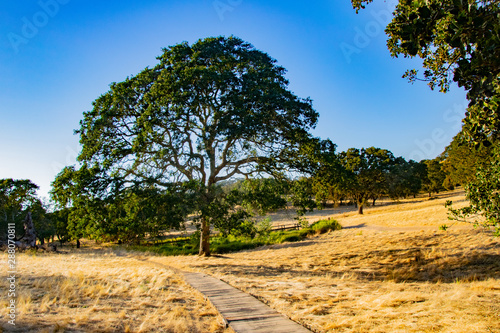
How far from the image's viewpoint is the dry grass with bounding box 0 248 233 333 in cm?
543

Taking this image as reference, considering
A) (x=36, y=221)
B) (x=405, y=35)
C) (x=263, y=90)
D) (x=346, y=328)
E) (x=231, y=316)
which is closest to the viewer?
(x=405, y=35)

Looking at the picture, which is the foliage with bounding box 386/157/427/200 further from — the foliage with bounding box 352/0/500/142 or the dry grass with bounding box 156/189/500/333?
the foliage with bounding box 352/0/500/142

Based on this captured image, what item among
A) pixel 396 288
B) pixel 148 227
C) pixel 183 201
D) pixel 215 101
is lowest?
pixel 396 288

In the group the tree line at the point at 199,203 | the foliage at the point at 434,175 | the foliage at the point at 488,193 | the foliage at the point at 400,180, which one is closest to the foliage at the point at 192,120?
the tree line at the point at 199,203

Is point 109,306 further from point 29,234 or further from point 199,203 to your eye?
point 29,234

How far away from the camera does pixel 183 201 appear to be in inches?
555

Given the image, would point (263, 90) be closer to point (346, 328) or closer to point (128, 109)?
point (128, 109)

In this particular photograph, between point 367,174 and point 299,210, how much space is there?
112ft

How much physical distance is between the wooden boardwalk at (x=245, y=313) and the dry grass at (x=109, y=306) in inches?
9.9

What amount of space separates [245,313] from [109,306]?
3.03 m

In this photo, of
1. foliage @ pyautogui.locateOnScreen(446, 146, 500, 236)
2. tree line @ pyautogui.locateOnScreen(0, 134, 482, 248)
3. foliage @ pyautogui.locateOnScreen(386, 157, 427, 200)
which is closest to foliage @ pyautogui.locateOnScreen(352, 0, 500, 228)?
foliage @ pyautogui.locateOnScreen(446, 146, 500, 236)

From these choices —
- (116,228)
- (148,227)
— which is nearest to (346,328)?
(148,227)

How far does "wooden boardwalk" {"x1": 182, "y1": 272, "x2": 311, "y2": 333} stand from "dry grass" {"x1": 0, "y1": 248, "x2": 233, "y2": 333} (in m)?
0.25

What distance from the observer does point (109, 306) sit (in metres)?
6.66
